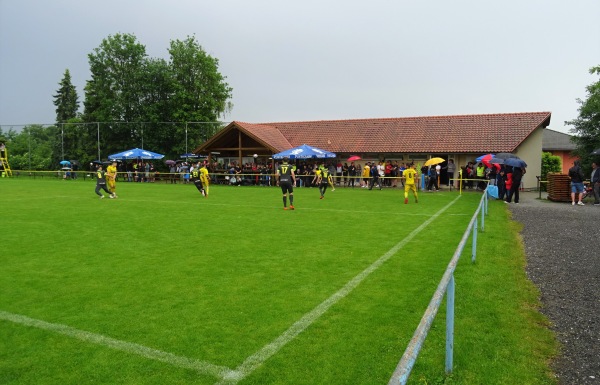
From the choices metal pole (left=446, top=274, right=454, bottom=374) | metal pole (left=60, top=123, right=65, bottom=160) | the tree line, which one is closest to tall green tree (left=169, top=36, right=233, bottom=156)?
the tree line

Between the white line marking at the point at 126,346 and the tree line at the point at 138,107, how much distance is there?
4010 centimetres

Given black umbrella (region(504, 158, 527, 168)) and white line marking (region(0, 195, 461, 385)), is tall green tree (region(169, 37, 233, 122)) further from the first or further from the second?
white line marking (region(0, 195, 461, 385))

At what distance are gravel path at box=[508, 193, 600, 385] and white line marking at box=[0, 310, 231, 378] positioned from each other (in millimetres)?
2921

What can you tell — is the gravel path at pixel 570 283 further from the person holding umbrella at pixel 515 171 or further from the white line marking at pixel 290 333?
the person holding umbrella at pixel 515 171

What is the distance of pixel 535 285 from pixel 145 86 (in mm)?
47120

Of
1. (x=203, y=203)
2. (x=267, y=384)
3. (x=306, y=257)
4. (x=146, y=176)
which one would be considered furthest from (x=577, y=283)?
(x=146, y=176)

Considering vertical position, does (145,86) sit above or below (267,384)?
above

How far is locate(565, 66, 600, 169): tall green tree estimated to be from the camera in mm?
29469

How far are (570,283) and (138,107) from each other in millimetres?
48481

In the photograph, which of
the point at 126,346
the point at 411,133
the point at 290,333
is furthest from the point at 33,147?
the point at 290,333

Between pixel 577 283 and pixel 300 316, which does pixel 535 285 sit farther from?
pixel 300 316

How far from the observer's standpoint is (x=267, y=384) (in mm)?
3412

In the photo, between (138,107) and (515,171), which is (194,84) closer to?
(138,107)

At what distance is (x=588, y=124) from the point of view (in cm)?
2998
